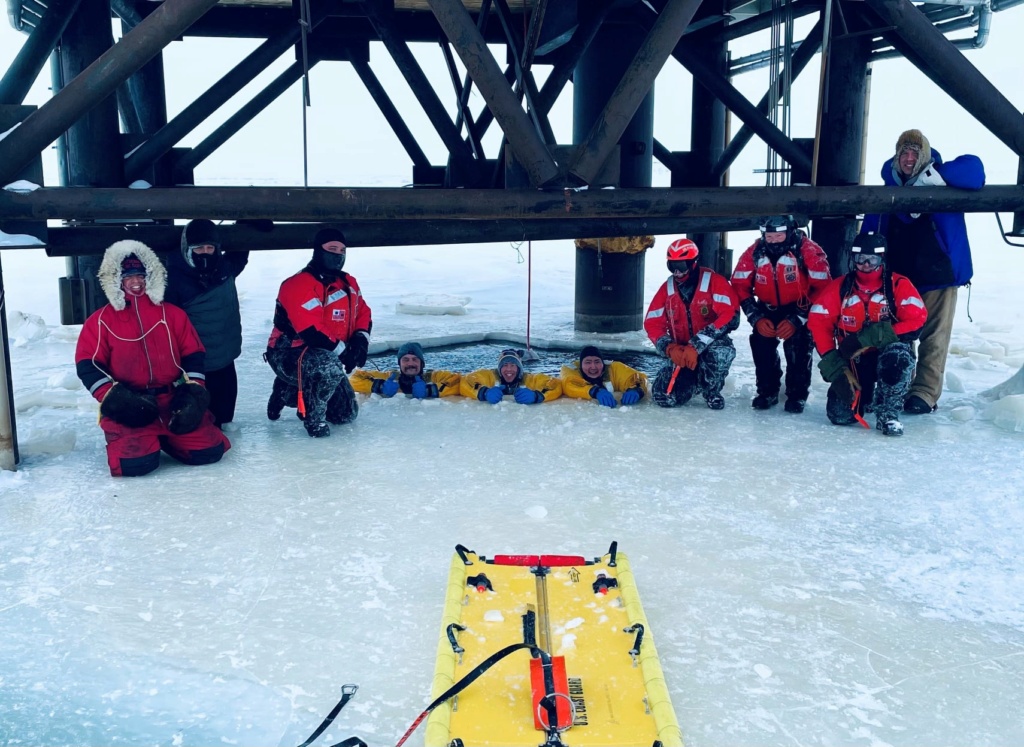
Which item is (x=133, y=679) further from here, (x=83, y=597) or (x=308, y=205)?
(x=308, y=205)

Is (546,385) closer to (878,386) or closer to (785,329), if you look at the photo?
(785,329)

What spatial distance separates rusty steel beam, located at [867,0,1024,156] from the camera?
5066 mm

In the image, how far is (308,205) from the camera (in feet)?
15.7

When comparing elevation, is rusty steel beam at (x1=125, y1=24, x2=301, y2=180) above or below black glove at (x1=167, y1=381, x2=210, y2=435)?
above

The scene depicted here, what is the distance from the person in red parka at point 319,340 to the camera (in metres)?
5.76

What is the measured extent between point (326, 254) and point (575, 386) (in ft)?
6.45

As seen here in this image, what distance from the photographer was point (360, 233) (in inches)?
237

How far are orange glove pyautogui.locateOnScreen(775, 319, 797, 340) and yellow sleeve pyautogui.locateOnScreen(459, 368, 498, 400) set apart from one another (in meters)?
1.99

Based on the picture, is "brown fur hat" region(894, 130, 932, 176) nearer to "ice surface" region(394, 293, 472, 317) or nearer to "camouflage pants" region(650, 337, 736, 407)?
"camouflage pants" region(650, 337, 736, 407)

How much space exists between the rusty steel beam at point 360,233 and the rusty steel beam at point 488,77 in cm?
133

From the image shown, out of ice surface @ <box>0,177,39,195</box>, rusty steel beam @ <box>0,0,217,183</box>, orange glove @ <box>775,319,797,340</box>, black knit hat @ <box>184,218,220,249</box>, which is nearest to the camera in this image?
rusty steel beam @ <box>0,0,217,183</box>

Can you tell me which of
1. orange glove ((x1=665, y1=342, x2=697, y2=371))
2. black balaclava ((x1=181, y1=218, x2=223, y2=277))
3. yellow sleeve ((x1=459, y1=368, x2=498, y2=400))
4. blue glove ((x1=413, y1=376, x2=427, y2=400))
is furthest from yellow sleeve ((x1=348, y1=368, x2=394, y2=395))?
orange glove ((x1=665, y1=342, x2=697, y2=371))

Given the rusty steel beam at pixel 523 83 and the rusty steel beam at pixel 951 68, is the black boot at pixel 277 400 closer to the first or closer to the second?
the rusty steel beam at pixel 523 83

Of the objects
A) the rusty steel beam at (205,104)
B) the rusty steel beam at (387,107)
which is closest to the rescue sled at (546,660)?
the rusty steel beam at (205,104)
